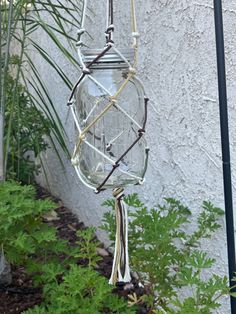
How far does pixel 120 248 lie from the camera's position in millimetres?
2254

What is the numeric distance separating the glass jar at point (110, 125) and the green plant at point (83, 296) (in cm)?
32

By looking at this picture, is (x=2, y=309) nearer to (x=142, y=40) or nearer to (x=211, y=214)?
(x=211, y=214)

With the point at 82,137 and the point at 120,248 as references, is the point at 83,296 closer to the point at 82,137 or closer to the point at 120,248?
the point at 120,248

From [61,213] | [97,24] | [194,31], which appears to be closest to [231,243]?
[194,31]

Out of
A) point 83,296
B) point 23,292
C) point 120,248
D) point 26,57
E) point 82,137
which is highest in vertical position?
point 26,57

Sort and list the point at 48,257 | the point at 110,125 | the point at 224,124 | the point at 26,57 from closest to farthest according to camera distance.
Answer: the point at 224,124
the point at 110,125
the point at 48,257
the point at 26,57

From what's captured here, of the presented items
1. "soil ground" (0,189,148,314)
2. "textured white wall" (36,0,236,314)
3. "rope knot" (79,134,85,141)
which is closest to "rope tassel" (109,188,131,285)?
"rope knot" (79,134,85,141)

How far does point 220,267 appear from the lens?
2430 mm

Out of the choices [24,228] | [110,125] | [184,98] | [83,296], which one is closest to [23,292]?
[24,228]

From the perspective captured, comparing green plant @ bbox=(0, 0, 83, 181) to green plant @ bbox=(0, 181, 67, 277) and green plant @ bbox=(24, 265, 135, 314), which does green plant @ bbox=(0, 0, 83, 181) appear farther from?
green plant @ bbox=(24, 265, 135, 314)

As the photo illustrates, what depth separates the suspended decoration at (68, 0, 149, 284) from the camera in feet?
7.16

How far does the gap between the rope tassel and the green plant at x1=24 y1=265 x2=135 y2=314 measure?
2.2 inches

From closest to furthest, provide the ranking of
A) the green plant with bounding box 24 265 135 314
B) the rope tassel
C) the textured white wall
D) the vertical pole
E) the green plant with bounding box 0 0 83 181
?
the vertical pole, the green plant with bounding box 24 265 135 314, the rope tassel, the textured white wall, the green plant with bounding box 0 0 83 181

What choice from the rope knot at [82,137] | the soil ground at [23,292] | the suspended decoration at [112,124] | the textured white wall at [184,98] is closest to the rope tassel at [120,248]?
the suspended decoration at [112,124]
